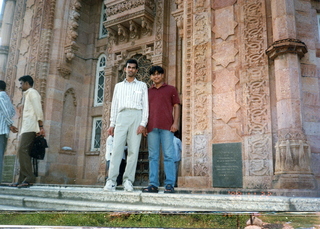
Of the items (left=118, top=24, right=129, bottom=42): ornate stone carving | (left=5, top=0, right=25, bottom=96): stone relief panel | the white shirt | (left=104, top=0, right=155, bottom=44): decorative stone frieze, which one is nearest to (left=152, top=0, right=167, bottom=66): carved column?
(left=104, top=0, right=155, bottom=44): decorative stone frieze

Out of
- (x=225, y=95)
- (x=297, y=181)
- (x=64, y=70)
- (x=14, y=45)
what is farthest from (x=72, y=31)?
(x=297, y=181)

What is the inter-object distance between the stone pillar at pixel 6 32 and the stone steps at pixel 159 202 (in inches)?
378

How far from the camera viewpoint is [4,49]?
13.5 m

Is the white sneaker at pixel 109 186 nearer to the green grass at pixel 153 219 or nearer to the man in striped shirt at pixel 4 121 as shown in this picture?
the green grass at pixel 153 219

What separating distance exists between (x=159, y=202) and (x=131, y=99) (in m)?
1.81

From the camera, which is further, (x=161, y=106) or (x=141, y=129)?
(x=161, y=106)

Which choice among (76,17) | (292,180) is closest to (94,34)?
(76,17)

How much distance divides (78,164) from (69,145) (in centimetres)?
84

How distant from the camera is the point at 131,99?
5.08 metres

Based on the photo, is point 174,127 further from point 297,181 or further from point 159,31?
point 159,31

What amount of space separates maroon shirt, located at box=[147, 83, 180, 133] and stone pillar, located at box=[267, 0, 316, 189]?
8.01ft

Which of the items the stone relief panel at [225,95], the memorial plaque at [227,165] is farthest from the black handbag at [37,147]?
the stone relief panel at [225,95]

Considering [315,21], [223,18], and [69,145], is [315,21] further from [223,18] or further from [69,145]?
[69,145]

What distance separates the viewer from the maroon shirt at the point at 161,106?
4996 mm
